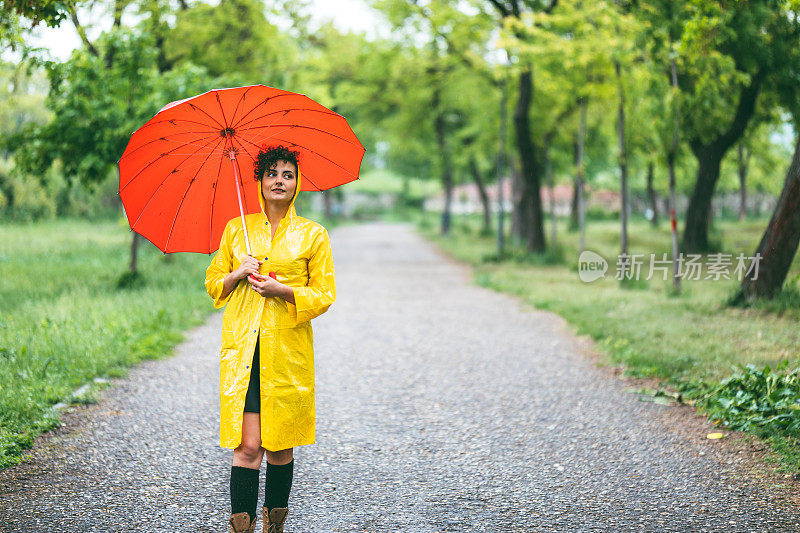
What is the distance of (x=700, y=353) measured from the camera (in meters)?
6.85

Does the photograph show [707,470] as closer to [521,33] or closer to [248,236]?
[248,236]

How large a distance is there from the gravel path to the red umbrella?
4.96 ft

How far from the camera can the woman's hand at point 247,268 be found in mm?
2953

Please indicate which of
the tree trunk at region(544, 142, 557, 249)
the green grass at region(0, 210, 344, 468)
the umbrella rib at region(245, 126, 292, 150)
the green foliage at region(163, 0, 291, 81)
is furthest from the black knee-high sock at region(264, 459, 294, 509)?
the tree trunk at region(544, 142, 557, 249)

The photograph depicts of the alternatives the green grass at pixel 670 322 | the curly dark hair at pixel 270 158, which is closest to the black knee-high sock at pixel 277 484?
the curly dark hair at pixel 270 158

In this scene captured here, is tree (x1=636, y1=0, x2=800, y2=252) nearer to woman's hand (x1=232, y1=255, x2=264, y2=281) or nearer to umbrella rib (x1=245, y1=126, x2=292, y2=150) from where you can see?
umbrella rib (x1=245, y1=126, x2=292, y2=150)

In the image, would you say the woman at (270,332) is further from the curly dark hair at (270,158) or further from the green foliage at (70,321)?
the green foliage at (70,321)

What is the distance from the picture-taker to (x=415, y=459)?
14.5 feet

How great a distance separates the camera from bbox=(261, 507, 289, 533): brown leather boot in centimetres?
314

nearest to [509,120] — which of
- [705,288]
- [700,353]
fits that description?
[705,288]

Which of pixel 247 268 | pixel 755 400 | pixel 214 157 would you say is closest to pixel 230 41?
pixel 214 157

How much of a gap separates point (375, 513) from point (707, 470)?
7.00ft

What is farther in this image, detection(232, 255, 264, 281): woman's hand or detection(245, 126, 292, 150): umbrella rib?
detection(245, 126, 292, 150): umbrella rib
